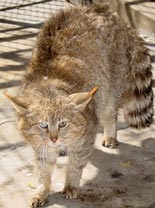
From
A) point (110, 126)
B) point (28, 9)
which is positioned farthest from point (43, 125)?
point (28, 9)

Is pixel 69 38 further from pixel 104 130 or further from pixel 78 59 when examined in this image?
pixel 104 130

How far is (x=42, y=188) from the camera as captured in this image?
4816mm

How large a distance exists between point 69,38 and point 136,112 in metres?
1.10

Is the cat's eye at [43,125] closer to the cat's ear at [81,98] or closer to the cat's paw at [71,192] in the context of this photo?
the cat's ear at [81,98]

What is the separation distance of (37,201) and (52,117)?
2.94ft

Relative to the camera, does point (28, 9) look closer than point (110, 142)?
No

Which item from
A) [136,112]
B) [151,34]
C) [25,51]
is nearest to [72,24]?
[136,112]

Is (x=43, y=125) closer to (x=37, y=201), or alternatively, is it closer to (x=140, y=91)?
(x=37, y=201)

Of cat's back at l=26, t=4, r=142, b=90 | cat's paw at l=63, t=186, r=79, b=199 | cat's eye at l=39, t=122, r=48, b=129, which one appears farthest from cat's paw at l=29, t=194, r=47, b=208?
cat's back at l=26, t=4, r=142, b=90

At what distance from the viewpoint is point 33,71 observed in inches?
191

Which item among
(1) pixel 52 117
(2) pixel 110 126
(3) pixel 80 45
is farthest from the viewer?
(2) pixel 110 126

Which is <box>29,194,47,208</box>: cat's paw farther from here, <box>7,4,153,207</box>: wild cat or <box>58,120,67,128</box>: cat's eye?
<box>58,120,67,128</box>: cat's eye

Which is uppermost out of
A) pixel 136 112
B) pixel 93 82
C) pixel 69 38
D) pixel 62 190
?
pixel 69 38

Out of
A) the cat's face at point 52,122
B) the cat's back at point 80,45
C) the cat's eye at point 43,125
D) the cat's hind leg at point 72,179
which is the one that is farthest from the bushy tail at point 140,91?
the cat's eye at point 43,125
